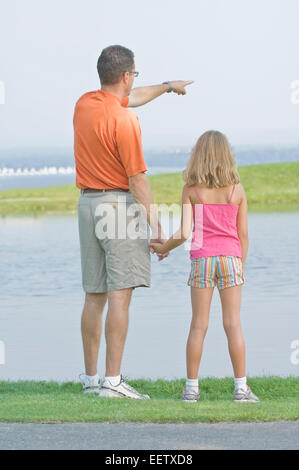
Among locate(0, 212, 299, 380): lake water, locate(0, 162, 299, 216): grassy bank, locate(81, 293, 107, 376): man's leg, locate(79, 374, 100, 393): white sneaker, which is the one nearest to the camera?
locate(81, 293, 107, 376): man's leg

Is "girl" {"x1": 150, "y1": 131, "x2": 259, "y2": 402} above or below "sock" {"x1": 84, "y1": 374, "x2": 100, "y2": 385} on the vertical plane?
above

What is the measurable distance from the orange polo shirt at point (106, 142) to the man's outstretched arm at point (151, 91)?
414 millimetres

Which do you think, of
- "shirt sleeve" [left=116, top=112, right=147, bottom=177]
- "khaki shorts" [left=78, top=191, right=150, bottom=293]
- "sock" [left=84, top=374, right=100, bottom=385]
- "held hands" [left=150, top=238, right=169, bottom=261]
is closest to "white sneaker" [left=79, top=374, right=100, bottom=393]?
"sock" [left=84, top=374, right=100, bottom=385]

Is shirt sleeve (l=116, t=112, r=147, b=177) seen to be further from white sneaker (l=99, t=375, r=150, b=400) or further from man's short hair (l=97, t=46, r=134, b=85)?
white sneaker (l=99, t=375, r=150, b=400)

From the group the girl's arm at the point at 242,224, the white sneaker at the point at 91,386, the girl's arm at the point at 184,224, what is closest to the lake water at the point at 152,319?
the girl's arm at the point at 184,224

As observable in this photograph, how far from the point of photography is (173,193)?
57188mm

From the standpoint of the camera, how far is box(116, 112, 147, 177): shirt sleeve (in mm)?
6418

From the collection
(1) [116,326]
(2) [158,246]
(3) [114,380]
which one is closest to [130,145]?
(2) [158,246]

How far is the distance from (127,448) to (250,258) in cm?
1655

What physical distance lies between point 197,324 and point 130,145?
125cm

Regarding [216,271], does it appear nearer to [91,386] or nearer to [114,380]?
[114,380]

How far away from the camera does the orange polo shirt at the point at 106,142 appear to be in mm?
6438

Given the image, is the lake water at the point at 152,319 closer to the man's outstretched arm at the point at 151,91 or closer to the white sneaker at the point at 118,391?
Answer: the man's outstretched arm at the point at 151,91
